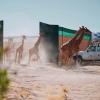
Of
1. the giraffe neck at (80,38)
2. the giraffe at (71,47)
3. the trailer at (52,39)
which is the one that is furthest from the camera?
the giraffe neck at (80,38)

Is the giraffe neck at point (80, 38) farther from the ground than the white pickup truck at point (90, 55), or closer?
farther from the ground

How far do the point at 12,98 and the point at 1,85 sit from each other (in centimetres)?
523

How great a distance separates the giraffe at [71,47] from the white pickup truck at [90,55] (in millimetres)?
572

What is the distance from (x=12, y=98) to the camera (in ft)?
33.3

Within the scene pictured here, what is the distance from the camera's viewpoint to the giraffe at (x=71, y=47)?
80.4ft

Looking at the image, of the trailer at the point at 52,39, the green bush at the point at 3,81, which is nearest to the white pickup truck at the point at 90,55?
the trailer at the point at 52,39

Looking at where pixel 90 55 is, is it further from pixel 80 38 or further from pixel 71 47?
pixel 71 47

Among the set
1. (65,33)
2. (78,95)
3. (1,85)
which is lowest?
(78,95)

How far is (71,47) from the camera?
25.4 meters

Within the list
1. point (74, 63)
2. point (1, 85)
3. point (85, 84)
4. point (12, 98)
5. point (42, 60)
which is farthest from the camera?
point (74, 63)

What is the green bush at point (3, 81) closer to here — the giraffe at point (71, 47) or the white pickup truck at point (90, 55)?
the giraffe at point (71, 47)

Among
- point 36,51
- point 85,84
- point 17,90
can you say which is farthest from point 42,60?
point 17,90

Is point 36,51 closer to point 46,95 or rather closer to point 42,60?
point 42,60

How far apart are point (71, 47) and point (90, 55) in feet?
7.52
